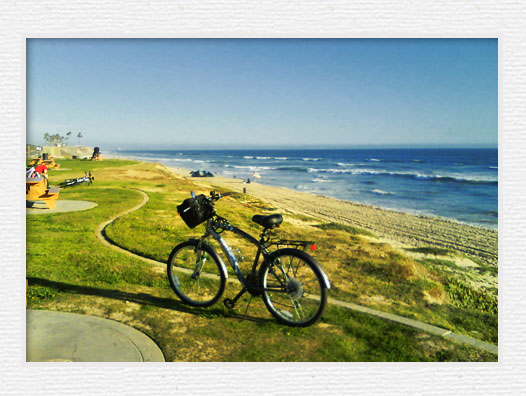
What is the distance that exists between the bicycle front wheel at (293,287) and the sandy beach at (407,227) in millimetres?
4859

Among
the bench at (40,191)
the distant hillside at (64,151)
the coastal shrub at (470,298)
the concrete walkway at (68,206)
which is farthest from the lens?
the concrete walkway at (68,206)

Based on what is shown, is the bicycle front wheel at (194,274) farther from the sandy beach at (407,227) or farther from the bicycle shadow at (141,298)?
the sandy beach at (407,227)

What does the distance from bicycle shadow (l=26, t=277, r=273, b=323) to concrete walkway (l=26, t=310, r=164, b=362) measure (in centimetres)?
45

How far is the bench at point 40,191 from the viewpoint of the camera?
243 inches

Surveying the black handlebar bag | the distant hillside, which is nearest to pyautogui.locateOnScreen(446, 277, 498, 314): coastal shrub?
the black handlebar bag

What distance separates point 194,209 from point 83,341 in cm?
153

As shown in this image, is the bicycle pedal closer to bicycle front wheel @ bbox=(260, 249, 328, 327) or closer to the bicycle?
the bicycle

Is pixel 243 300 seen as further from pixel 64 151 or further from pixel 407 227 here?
pixel 407 227

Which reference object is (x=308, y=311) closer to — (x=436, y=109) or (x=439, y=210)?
(x=436, y=109)
